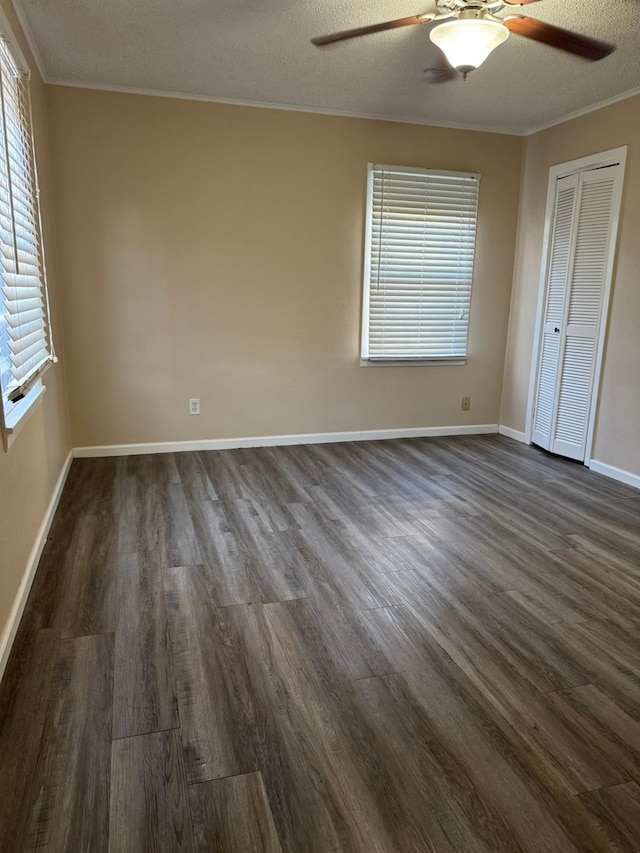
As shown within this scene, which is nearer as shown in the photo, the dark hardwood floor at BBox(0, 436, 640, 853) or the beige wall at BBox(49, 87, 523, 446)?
the dark hardwood floor at BBox(0, 436, 640, 853)

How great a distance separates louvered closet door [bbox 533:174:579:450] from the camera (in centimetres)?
427

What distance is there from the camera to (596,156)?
3967mm

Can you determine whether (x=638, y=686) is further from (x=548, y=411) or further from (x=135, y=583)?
(x=548, y=411)

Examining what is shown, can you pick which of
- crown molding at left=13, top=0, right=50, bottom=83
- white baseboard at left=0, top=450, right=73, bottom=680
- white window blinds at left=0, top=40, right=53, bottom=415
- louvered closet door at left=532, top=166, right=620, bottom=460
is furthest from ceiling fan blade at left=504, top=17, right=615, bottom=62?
white baseboard at left=0, top=450, right=73, bottom=680

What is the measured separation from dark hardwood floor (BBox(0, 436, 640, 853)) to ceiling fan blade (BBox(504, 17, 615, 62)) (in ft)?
7.51

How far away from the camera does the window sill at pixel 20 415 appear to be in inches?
81.2

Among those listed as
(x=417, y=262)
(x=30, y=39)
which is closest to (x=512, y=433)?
(x=417, y=262)

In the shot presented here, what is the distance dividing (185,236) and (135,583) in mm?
2699

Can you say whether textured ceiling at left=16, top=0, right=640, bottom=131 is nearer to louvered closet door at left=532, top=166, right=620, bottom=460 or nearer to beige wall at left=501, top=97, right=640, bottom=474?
beige wall at left=501, top=97, right=640, bottom=474

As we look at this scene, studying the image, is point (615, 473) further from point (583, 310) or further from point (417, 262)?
point (417, 262)

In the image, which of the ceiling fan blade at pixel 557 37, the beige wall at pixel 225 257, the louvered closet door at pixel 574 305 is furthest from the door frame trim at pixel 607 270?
the ceiling fan blade at pixel 557 37

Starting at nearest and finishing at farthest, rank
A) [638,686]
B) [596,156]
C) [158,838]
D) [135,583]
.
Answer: [158,838], [638,686], [135,583], [596,156]

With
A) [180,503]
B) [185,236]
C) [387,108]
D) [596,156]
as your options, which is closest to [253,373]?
[185,236]

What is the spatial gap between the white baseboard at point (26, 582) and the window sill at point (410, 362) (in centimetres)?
255
